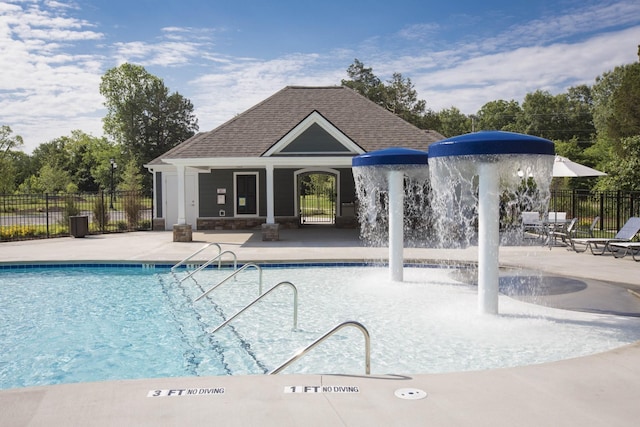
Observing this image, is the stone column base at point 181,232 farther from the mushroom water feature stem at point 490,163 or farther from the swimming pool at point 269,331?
the mushroom water feature stem at point 490,163

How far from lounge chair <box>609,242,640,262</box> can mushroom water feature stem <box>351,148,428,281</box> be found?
6625mm

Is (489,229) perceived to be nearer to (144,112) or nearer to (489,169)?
(489,169)

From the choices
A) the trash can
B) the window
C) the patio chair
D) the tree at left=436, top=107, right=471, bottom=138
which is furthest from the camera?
the tree at left=436, top=107, right=471, bottom=138

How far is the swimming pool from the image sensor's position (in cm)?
655

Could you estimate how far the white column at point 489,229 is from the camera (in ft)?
26.0

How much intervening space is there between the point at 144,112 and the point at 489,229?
53.9m

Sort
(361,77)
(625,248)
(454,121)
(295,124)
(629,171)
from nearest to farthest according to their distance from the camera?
(625,248), (629,171), (295,124), (361,77), (454,121)

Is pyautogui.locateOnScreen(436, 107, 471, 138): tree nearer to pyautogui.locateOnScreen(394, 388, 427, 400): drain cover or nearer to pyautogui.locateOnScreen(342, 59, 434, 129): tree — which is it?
pyautogui.locateOnScreen(342, 59, 434, 129): tree

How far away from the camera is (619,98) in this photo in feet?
90.6

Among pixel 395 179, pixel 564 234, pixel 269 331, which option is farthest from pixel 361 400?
pixel 564 234

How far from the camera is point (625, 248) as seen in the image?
47.6 feet

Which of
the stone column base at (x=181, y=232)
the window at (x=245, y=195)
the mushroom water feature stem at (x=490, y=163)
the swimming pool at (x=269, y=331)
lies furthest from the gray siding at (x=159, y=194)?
the mushroom water feature stem at (x=490, y=163)

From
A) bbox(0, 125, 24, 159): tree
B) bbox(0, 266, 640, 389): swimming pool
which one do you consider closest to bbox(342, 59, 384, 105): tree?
bbox(0, 125, 24, 159): tree

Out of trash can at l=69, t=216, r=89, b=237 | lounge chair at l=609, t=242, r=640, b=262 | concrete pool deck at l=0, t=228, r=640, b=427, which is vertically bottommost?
concrete pool deck at l=0, t=228, r=640, b=427
